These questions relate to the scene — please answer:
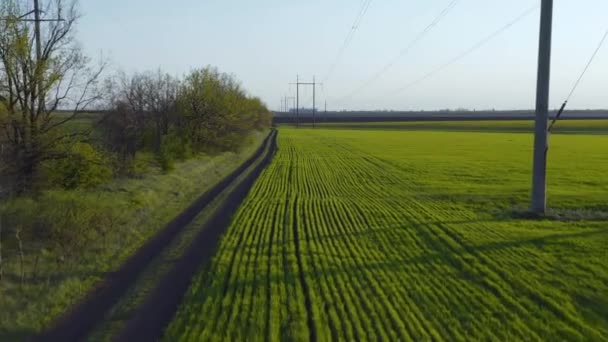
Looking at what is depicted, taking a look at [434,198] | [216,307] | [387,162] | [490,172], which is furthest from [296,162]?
[216,307]

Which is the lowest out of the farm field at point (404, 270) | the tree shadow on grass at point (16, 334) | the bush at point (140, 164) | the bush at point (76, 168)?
the tree shadow on grass at point (16, 334)

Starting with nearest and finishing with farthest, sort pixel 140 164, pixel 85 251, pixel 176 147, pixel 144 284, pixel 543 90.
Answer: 1. pixel 144 284
2. pixel 85 251
3. pixel 543 90
4. pixel 140 164
5. pixel 176 147

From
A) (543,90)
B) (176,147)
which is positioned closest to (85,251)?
(543,90)

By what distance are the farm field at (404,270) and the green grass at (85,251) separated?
2794 millimetres

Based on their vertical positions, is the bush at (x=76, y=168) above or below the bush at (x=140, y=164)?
above

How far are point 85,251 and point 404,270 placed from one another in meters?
9.04

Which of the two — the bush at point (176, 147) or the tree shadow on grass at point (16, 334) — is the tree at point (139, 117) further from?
the tree shadow on grass at point (16, 334)

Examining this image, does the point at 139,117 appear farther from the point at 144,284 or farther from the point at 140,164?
the point at 144,284

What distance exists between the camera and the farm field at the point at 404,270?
9.96m

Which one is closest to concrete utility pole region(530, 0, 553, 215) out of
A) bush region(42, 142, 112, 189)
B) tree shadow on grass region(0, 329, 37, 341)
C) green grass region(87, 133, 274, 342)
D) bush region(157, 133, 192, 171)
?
green grass region(87, 133, 274, 342)

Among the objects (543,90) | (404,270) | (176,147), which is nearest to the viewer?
(404,270)

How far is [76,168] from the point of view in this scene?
21.2m

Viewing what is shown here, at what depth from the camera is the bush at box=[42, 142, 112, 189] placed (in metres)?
20.4

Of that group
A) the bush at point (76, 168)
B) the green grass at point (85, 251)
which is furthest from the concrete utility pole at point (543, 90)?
the bush at point (76, 168)
